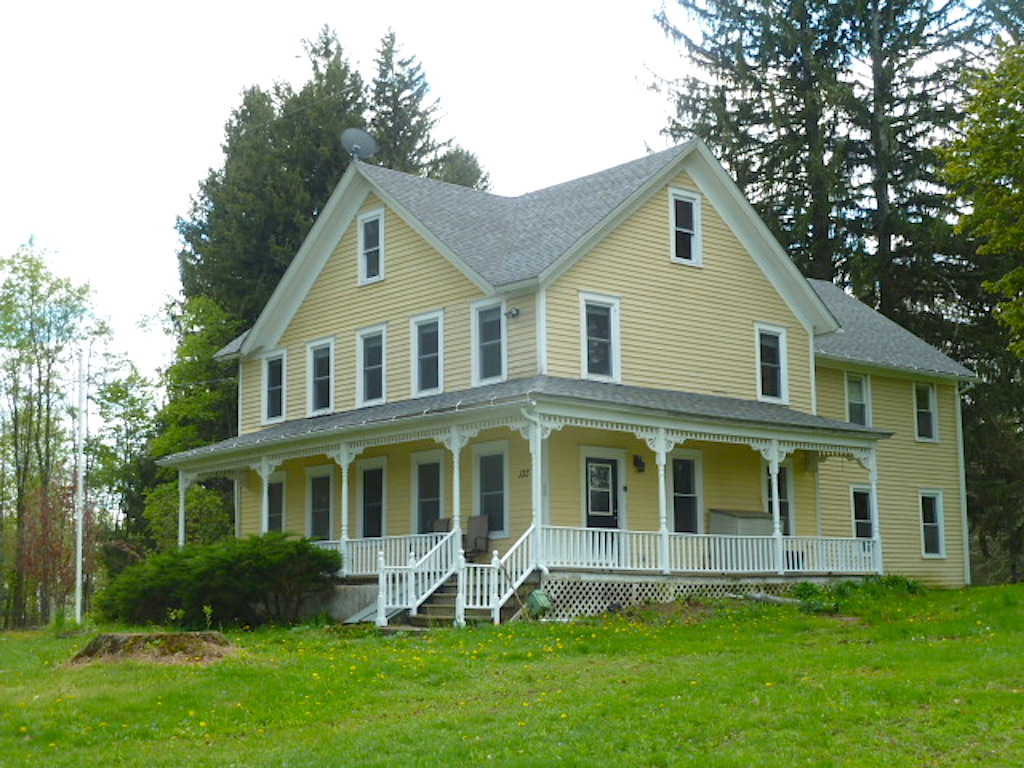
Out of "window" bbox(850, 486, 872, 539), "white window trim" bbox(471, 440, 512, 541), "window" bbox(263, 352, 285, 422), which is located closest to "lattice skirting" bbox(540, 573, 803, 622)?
"white window trim" bbox(471, 440, 512, 541)

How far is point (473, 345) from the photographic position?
24.9 m

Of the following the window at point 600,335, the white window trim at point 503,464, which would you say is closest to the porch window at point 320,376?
the white window trim at point 503,464

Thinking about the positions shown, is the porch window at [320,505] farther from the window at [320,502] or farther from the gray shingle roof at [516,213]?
the gray shingle roof at [516,213]

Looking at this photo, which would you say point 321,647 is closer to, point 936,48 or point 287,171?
point 287,171

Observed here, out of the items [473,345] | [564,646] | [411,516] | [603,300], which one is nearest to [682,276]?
[603,300]

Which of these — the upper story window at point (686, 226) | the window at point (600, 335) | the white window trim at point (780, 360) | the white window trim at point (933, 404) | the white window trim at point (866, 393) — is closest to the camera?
the window at point (600, 335)

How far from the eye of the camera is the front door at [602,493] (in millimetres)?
24047

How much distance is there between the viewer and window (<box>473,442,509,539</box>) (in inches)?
945

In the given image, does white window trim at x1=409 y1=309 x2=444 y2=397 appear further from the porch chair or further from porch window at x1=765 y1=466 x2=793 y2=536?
porch window at x1=765 y1=466 x2=793 y2=536

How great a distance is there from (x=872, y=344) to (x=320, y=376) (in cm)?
1342

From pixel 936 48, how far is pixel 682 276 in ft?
69.8

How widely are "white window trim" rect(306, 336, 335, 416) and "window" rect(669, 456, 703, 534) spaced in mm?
7473

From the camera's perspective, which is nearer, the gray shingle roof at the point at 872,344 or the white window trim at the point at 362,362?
the white window trim at the point at 362,362

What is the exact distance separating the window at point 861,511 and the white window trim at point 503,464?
10220 millimetres
